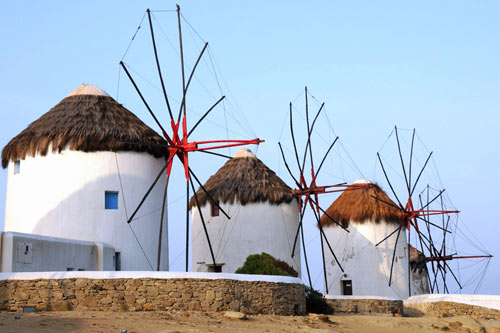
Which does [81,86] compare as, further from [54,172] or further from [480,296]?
[480,296]

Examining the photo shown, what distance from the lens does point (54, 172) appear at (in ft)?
77.4

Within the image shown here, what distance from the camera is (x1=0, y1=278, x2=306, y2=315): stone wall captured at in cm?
1717

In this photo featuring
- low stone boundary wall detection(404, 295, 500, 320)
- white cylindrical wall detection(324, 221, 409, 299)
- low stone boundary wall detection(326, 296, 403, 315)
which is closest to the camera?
low stone boundary wall detection(404, 295, 500, 320)

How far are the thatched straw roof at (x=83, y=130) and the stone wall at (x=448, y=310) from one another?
37.3 feet

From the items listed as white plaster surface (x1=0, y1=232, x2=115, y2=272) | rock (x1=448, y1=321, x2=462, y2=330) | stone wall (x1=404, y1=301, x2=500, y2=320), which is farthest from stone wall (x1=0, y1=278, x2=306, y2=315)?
stone wall (x1=404, y1=301, x2=500, y2=320)

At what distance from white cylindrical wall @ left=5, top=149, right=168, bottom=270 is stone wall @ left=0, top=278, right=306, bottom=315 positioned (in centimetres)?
589

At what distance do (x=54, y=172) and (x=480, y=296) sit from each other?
15498mm

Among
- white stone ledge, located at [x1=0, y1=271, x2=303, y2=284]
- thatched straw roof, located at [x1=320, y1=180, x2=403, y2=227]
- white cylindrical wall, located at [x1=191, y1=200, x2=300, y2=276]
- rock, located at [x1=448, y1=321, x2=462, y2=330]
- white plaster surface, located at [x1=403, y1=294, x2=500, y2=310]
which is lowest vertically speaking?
rock, located at [x1=448, y1=321, x2=462, y2=330]

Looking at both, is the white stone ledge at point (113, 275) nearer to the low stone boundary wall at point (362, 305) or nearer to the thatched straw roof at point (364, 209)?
the low stone boundary wall at point (362, 305)

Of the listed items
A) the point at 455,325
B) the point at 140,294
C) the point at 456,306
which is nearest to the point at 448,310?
the point at 456,306

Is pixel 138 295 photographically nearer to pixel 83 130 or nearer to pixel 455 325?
pixel 83 130

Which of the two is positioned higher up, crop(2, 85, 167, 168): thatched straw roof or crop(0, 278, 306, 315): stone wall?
crop(2, 85, 167, 168): thatched straw roof

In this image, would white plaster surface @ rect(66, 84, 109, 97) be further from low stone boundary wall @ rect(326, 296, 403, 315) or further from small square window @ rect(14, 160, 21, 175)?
low stone boundary wall @ rect(326, 296, 403, 315)

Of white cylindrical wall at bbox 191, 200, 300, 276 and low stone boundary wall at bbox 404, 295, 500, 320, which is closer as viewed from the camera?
low stone boundary wall at bbox 404, 295, 500, 320
